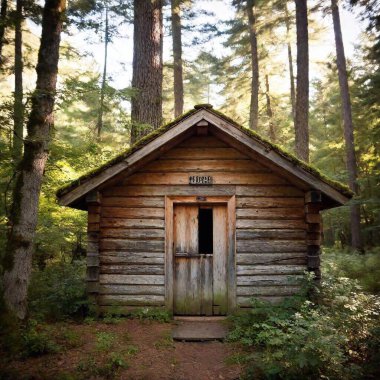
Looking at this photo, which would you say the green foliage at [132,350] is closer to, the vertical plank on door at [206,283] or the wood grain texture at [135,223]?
the vertical plank on door at [206,283]

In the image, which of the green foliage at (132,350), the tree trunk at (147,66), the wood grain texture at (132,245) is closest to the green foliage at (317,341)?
the green foliage at (132,350)

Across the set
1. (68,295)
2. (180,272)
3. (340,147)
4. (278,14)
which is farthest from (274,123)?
(68,295)

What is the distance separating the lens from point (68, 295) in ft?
24.2

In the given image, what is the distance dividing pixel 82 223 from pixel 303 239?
7005mm

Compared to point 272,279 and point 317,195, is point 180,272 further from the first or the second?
point 317,195

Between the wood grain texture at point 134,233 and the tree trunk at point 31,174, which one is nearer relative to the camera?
the tree trunk at point 31,174

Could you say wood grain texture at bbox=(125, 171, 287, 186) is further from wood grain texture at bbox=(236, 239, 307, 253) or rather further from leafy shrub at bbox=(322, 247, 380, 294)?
leafy shrub at bbox=(322, 247, 380, 294)

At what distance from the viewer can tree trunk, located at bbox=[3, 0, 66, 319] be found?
5.95 meters

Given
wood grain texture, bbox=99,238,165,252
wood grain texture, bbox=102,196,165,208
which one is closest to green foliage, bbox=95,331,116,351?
wood grain texture, bbox=99,238,165,252

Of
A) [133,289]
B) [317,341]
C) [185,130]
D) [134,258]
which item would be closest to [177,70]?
[185,130]

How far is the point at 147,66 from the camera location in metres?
9.95

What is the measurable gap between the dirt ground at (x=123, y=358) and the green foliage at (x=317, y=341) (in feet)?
1.68

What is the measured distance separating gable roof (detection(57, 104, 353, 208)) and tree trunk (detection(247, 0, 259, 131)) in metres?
10.2

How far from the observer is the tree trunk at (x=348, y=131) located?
16422mm
